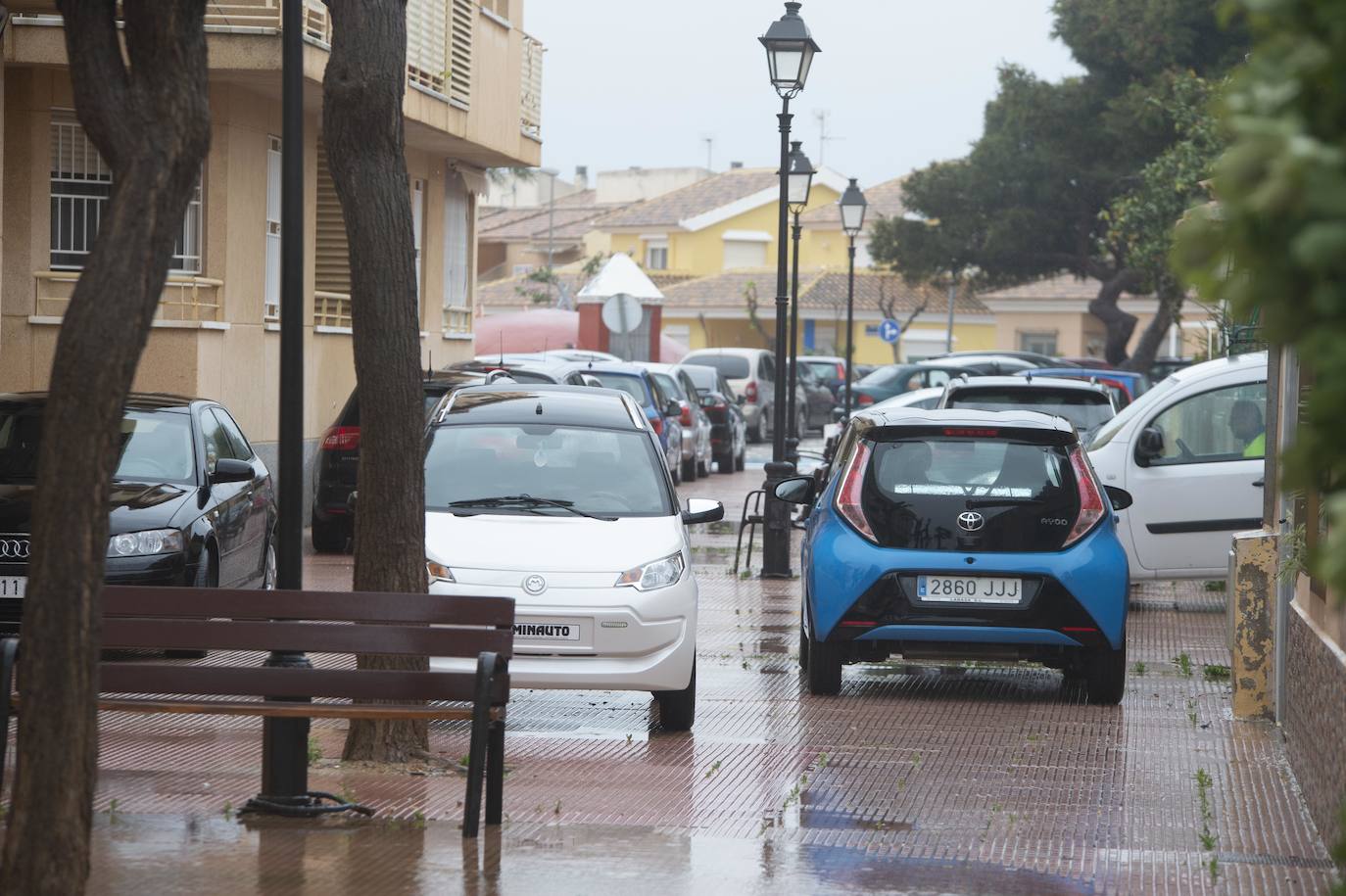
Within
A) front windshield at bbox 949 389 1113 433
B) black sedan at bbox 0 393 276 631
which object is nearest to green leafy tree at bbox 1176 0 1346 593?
black sedan at bbox 0 393 276 631

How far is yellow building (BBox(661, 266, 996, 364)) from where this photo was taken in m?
74.8

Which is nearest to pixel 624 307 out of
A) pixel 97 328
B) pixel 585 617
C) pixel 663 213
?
pixel 585 617

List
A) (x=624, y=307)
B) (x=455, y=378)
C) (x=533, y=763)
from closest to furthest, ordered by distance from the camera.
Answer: (x=533, y=763), (x=455, y=378), (x=624, y=307)

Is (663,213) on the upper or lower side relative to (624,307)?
upper

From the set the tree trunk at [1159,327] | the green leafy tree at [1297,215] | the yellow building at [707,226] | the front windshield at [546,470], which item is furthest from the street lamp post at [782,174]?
the yellow building at [707,226]

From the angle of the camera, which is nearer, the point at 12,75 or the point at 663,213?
the point at 12,75

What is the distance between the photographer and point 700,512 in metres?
10.8

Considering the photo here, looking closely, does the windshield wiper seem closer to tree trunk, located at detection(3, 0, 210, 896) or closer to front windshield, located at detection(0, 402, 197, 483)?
front windshield, located at detection(0, 402, 197, 483)

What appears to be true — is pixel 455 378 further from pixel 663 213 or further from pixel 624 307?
A: pixel 663 213

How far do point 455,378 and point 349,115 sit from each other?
10.0m

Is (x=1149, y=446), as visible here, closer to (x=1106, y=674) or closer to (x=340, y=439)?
(x=1106, y=674)

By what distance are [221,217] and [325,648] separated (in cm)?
1351

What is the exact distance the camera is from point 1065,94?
5250 cm

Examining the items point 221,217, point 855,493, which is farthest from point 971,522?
point 221,217
